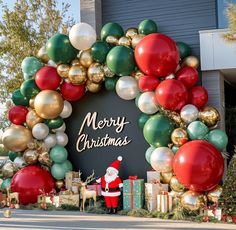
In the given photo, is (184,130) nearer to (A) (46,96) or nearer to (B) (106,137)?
(B) (106,137)

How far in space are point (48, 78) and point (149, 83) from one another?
2449 millimetres

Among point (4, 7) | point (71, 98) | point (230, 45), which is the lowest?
point (71, 98)

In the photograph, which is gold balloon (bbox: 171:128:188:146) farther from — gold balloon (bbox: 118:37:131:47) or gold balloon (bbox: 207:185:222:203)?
gold balloon (bbox: 118:37:131:47)

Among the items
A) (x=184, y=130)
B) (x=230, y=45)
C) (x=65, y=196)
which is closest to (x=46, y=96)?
(x=65, y=196)

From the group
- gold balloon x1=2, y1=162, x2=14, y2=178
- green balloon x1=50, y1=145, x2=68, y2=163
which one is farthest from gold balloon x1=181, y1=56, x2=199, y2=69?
gold balloon x1=2, y1=162, x2=14, y2=178

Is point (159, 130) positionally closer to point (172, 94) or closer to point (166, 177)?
point (172, 94)

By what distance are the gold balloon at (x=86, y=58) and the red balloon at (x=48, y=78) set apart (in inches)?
27.4

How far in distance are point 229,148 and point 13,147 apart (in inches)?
210

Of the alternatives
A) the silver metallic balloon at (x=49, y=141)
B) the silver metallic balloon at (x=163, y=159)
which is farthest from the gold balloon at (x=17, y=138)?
the silver metallic balloon at (x=163, y=159)

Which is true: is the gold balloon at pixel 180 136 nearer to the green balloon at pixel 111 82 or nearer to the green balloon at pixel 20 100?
the green balloon at pixel 111 82

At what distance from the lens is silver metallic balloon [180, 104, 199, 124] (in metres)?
9.55

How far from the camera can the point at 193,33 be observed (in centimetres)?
1127

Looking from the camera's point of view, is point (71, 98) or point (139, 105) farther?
point (71, 98)

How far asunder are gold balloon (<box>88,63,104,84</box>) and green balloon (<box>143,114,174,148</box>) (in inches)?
63.8
